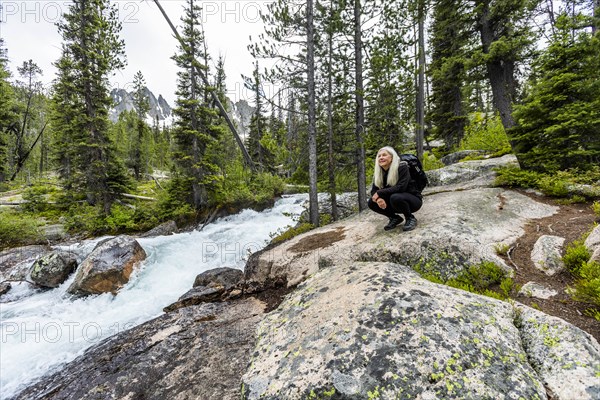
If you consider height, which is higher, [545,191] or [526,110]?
[526,110]

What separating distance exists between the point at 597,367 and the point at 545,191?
6408 mm

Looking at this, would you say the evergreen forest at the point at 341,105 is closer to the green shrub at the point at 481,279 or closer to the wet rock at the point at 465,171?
the wet rock at the point at 465,171

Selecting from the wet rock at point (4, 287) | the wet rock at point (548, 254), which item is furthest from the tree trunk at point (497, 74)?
the wet rock at point (4, 287)

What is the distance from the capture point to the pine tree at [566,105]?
6.39 metres

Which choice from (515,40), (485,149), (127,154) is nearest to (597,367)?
(515,40)

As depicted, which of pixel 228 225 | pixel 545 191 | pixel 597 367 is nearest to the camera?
pixel 597 367

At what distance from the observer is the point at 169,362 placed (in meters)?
3.85

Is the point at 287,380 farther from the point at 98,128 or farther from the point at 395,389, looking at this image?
the point at 98,128

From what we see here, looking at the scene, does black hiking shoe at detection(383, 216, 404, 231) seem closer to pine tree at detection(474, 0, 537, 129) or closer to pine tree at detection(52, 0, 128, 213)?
pine tree at detection(474, 0, 537, 129)

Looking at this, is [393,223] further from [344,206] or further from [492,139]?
[492,139]

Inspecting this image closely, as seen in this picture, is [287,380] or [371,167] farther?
[371,167]

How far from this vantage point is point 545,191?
21.4 feet

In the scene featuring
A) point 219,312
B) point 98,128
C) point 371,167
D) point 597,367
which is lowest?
point 219,312

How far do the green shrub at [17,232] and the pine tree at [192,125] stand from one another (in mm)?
7216
